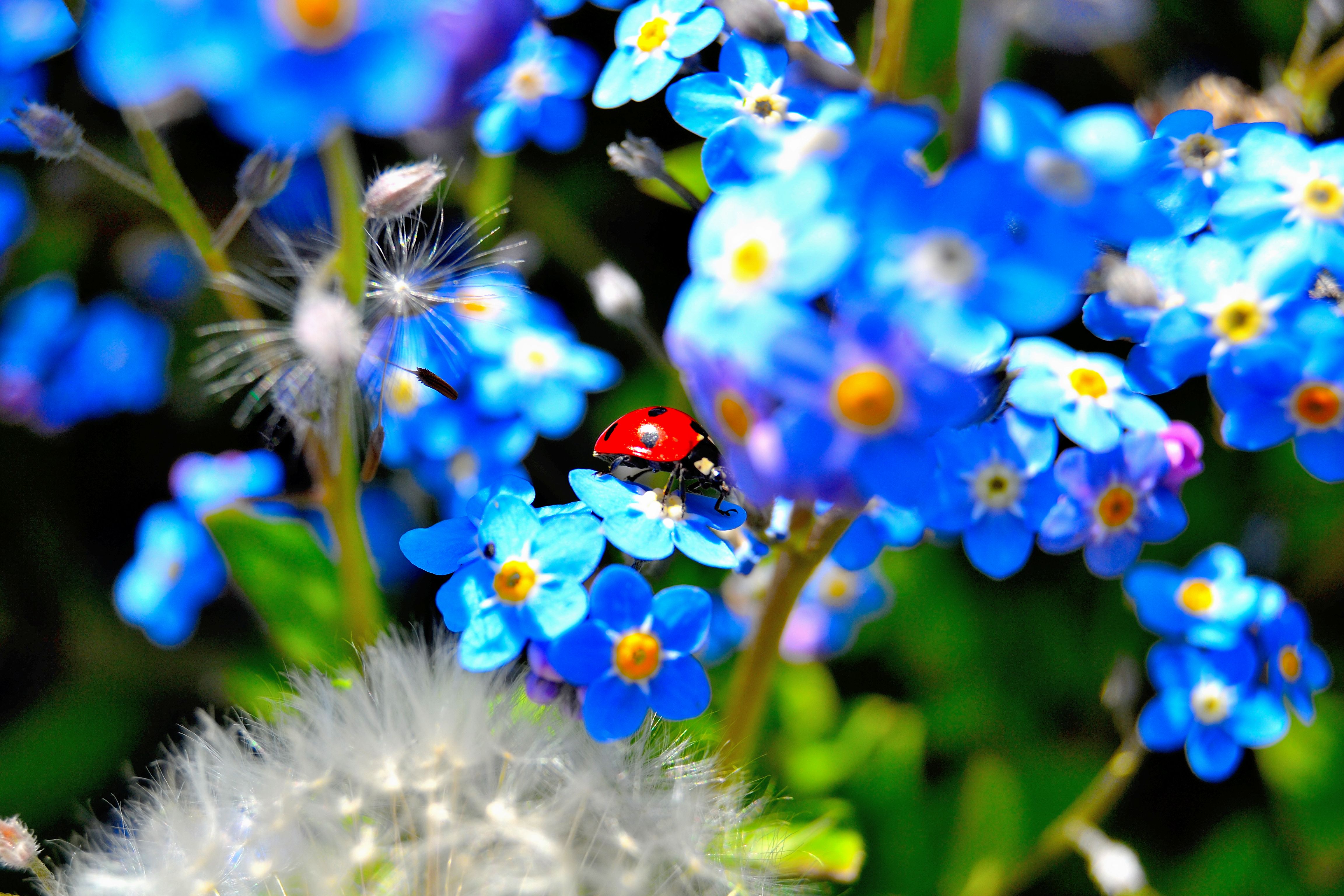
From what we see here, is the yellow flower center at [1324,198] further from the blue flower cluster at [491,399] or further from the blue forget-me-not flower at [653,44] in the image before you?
the blue flower cluster at [491,399]

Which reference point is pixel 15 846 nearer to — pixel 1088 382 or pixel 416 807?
pixel 416 807

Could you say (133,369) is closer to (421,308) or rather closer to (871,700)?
(421,308)

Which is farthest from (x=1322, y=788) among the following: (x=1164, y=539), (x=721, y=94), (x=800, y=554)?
(x=721, y=94)

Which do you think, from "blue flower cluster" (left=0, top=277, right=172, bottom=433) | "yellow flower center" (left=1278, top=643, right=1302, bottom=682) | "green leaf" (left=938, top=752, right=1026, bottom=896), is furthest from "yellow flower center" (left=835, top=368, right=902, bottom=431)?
"blue flower cluster" (left=0, top=277, right=172, bottom=433)

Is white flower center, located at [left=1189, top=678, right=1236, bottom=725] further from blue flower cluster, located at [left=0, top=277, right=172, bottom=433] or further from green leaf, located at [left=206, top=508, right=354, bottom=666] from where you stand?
blue flower cluster, located at [left=0, top=277, right=172, bottom=433]

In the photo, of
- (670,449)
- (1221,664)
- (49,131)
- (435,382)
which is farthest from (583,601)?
(1221,664)

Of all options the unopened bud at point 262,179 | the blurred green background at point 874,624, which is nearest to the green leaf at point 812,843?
the blurred green background at point 874,624
